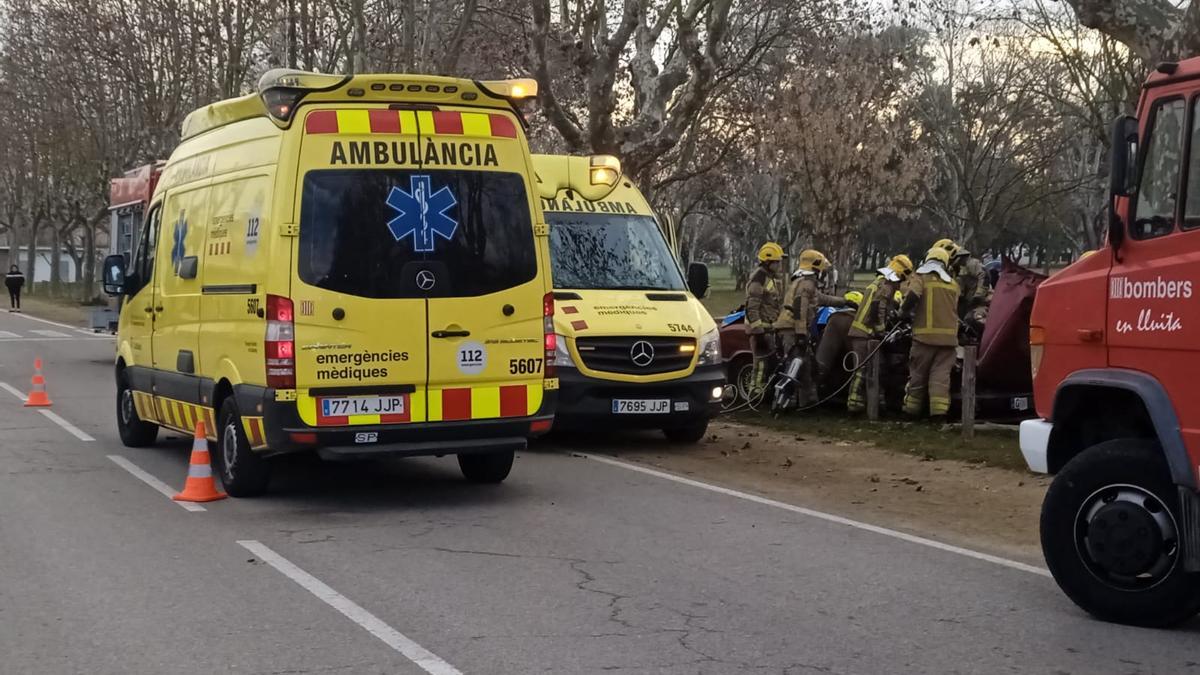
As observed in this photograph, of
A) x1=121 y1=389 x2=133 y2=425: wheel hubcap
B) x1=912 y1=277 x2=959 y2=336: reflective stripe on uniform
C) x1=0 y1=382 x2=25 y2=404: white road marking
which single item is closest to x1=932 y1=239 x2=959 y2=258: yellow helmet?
x1=912 y1=277 x2=959 y2=336: reflective stripe on uniform

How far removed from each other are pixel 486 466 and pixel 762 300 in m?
5.92

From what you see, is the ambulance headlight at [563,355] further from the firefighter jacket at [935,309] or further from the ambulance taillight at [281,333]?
the ambulance taillight at [281,333]

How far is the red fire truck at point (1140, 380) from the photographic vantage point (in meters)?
6.16

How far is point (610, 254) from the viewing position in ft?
45.1

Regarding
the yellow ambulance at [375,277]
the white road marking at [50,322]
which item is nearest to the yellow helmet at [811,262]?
the yellow ambulance at [375,277]

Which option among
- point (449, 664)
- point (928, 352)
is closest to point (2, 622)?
point (449, 664)

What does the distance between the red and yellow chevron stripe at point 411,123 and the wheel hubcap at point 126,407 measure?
192 inches

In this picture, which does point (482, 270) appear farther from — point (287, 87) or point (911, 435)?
point (911, 435)

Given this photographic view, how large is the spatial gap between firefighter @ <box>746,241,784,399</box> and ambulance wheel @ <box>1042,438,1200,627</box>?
29.7ft

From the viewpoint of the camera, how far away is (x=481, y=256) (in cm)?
966

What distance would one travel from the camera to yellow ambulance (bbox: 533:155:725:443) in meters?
12.6

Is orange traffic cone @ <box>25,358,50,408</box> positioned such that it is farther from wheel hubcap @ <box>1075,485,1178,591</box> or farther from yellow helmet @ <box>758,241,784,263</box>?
wheel hubcap @ <box>1075,485,1178,591</box>

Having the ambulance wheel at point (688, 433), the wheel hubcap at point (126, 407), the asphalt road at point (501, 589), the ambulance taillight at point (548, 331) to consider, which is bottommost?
the asphalt road at point (501, 589)

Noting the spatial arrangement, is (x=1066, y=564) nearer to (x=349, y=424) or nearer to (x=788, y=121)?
(x=349, y=424)
